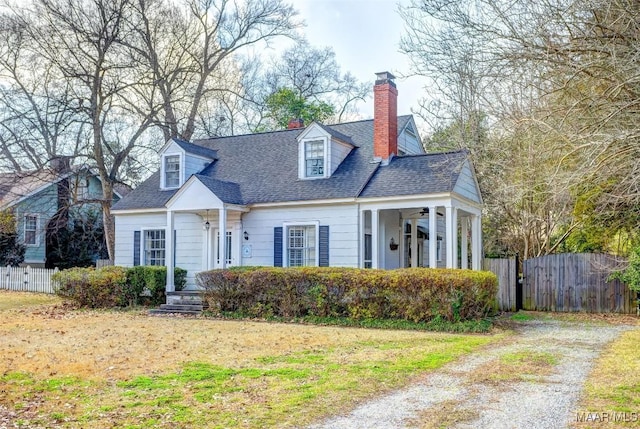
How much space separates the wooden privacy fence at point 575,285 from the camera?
14898mm

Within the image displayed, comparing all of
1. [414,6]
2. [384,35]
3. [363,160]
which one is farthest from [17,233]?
[414,6]

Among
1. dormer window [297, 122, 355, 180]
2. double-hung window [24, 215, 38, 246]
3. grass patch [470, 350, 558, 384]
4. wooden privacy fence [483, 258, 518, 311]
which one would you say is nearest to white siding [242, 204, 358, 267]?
dormer window [297, 122, 355, 180]

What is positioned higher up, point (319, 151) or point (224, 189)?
point (319, 151)

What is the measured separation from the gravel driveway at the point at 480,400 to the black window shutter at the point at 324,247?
7.42m

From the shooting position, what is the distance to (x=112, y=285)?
16.8 m

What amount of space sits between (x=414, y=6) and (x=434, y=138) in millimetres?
13259

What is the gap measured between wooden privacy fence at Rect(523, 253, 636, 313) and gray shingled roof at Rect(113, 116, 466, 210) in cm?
376

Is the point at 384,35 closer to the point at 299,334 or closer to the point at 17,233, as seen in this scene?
the point at 299,334

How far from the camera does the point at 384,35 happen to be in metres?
10.7

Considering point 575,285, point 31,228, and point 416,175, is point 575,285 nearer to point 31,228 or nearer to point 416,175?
point 416,175

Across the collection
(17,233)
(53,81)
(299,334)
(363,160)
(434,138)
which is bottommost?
(299,334)

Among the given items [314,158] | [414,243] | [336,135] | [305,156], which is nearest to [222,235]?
[305,156]

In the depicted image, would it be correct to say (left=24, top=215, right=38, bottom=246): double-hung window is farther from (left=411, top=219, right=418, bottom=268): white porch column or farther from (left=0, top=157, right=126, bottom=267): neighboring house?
(left=411, top=219, right=418, bottom=268): white porch column

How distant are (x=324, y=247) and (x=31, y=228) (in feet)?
60.8
